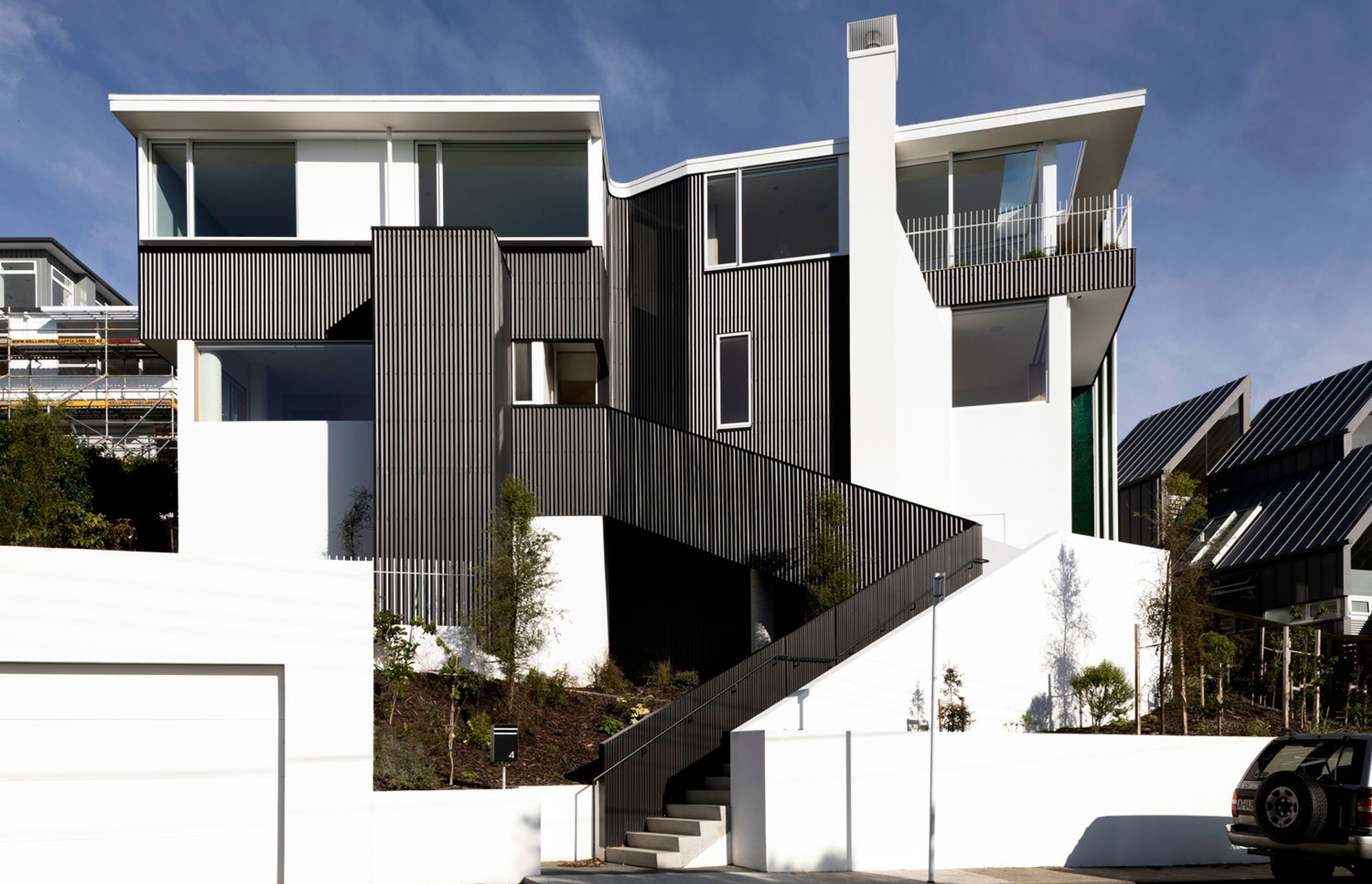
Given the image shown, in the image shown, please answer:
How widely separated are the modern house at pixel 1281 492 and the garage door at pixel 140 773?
18973 millimetres

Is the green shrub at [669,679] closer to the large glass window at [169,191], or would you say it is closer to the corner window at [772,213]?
the corner window at [772,213]

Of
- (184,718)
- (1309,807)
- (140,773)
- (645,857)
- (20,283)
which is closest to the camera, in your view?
(140,773)

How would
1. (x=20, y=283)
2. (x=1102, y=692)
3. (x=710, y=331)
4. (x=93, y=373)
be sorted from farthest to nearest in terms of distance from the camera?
(x=20, y=283) < (x=93, y=373) < (x=710, y=331) < (x=1102, y=692)

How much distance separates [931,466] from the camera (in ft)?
70.4

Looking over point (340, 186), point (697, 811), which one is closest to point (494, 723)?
point (697, 811)

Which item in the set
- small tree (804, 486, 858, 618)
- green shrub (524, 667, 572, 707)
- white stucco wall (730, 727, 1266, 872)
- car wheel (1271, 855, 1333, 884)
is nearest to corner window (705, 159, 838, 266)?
small tree (804, 486, 858, 618)

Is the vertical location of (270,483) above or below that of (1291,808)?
above

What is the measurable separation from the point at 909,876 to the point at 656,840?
9.66 feet

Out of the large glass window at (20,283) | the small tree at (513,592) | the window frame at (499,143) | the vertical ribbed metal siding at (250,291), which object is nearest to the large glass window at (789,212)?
the window frame at (499,143)

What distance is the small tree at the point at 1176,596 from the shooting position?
16438mm

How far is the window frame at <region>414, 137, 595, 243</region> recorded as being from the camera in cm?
2179

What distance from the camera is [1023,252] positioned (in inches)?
873

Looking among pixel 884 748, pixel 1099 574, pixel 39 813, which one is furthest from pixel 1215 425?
pixel 39 813

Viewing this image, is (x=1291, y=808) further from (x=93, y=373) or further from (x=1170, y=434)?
(x=93, y=373)
